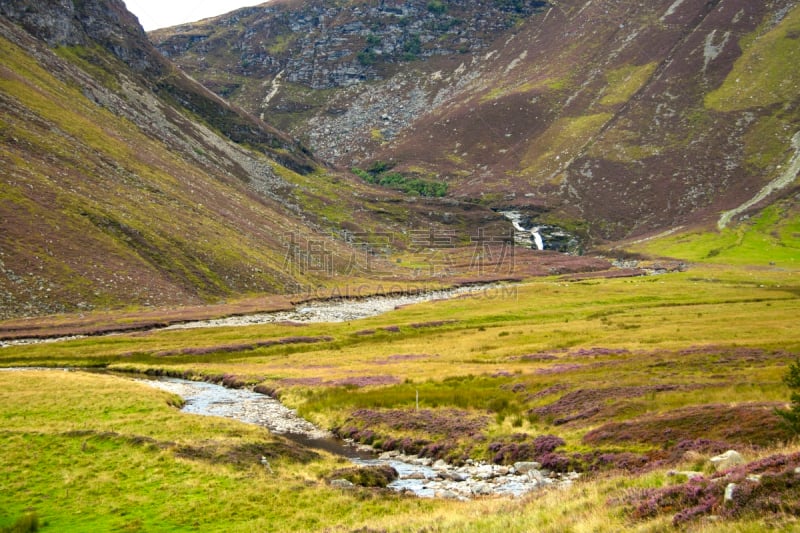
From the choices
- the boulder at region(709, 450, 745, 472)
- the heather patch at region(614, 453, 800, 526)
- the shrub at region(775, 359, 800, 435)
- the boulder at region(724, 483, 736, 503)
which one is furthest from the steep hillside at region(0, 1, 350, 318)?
the boulder at region(724, 483, 736, 503)

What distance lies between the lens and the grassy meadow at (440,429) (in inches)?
734

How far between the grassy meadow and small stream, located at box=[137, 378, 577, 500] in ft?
3.87

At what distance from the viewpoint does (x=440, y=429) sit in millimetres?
35500

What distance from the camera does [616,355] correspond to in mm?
49406

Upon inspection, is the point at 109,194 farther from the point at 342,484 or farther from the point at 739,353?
the point at 739,353

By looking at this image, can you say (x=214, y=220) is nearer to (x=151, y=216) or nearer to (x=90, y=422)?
(x=151, y=216)

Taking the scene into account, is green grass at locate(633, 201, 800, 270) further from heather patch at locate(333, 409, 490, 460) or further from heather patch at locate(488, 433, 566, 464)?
heather patch at locate(488, 433, 566, 464)

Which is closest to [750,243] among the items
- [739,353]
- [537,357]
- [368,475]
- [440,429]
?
[537,357]

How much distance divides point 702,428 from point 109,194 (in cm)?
11943

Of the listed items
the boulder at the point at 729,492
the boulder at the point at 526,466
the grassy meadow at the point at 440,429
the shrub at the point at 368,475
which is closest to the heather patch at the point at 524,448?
the grassy meadow at the point at 440,429

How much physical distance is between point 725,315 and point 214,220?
108757 mm

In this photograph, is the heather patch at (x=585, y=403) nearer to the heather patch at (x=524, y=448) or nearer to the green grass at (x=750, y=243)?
the heather patch at (x=524, y=448)

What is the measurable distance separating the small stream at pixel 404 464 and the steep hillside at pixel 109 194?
5712cm

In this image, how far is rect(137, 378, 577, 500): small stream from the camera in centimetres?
2605
